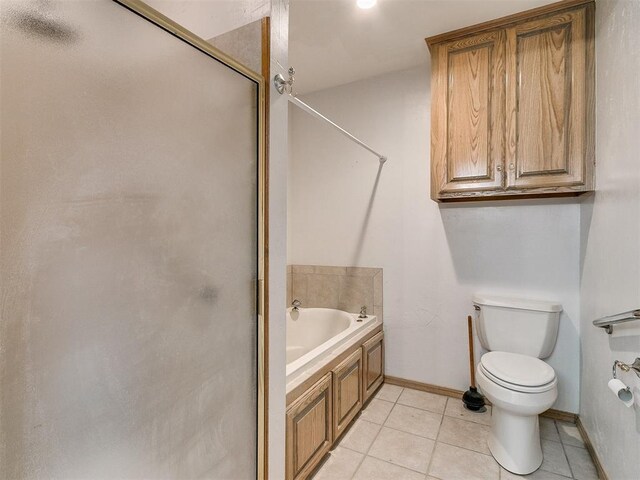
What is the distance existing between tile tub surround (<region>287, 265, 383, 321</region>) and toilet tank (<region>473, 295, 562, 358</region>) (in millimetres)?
830

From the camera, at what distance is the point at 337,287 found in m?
2.96

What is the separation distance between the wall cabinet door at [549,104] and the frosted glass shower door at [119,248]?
1.74 metres

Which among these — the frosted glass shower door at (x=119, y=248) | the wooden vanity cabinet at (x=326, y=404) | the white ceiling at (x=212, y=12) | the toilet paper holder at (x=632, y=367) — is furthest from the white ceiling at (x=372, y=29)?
the wooden vanity cabinet at (x=326, y=404)

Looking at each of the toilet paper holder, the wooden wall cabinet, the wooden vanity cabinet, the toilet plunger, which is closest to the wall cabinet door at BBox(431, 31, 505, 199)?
the wooden wall cabinet

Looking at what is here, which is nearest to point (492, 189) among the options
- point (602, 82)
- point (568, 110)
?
point (568, 110)

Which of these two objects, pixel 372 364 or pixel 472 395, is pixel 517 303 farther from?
pixel 372 364

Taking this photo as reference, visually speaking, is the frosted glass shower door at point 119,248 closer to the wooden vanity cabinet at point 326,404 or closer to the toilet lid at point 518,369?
the wooden vanity cabinet at point 326,404

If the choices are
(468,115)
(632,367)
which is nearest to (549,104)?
(468,115)

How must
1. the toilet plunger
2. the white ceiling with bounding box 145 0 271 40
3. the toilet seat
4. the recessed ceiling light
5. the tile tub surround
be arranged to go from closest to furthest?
the white ceiling with bounding box 145 0 271 40, the toilet seat, the recessed ceiling light, the toilet plunger, the tile tub surround

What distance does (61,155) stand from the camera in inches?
27.0

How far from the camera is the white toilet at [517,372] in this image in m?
1.71

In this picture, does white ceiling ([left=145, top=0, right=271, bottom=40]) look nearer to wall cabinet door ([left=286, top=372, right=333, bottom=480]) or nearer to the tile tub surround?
wall cabinet door ([left=286, top=372, right=333, bottom=480])

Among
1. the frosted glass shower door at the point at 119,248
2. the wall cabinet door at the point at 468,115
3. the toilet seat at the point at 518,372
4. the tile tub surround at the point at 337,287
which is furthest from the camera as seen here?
the tile tub surround at the point at 337,287

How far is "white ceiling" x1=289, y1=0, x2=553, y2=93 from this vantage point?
1909 mm
